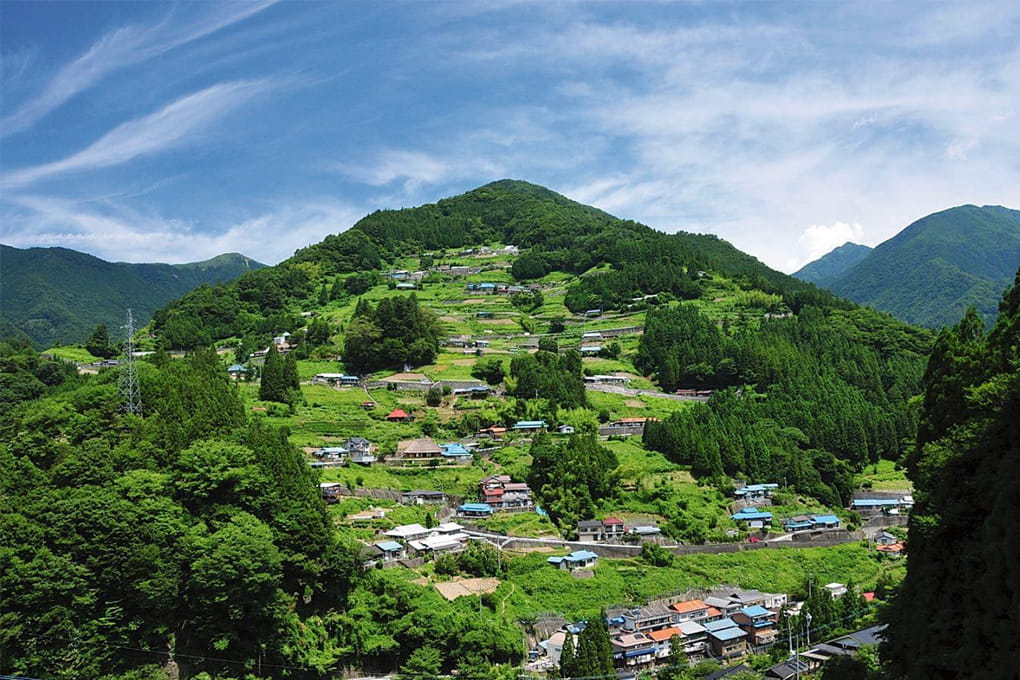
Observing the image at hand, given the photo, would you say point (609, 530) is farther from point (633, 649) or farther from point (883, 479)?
point (883, 479)

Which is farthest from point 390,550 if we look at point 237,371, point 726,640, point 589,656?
point 237,371

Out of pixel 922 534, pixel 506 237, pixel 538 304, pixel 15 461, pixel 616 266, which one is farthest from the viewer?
pixel 506 237

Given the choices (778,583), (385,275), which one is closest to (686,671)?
(778,583)

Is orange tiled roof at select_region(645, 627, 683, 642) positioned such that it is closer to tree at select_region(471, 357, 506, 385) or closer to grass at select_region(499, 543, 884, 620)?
grass at select_region(499, 543, 884, 620)

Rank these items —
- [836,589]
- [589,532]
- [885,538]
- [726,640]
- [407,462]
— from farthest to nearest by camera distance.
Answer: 1. [407,462]
2. [885,538]
3. [589,532]
4. [836,589]
5. [726,640]

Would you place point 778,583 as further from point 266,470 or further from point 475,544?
point 266,470

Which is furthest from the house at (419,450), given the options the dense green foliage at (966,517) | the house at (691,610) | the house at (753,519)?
the dense green foliage at (966,517)
